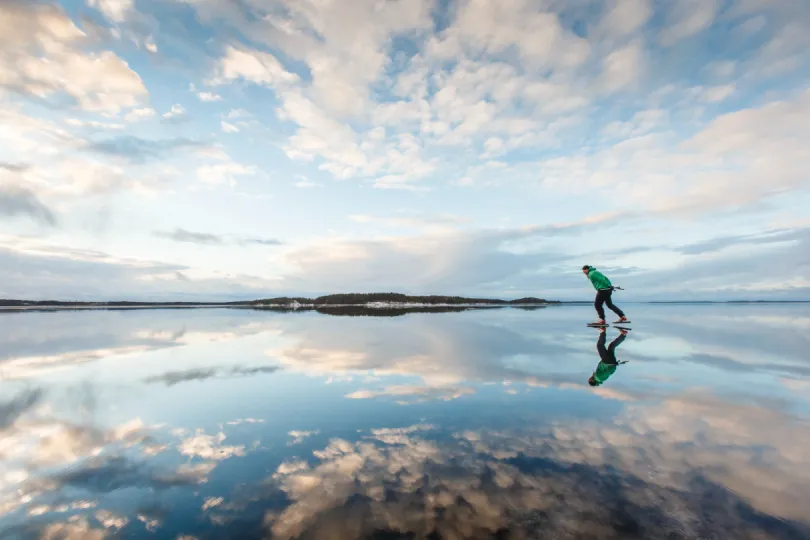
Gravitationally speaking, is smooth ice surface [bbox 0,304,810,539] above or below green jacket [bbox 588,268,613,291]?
below

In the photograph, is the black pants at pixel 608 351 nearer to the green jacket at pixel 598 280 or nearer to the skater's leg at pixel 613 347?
the skater's leg at pixel 613 347

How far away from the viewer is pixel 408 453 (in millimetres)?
4469

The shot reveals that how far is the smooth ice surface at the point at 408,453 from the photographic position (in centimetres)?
315

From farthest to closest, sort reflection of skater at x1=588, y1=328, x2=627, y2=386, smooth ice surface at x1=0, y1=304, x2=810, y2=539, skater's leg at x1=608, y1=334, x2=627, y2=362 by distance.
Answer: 1. skater's leg at x1=608, y1=334, x2=627, y2=362
2. reflection of skater at x1=588, y1=328, x2=627, y2=386
3. smooth ice surface at x1=0, y1=304, x2=810, y2=539

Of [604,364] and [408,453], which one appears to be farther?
[604,364]

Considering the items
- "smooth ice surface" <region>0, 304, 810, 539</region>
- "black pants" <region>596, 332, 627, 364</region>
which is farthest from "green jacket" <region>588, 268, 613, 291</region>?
"smooth ice surface" <region>0, 304, 810, 539</region>

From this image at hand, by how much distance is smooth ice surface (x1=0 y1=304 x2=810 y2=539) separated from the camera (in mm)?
3148

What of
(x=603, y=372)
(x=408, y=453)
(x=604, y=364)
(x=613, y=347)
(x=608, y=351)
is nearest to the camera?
(x=408, y=453)

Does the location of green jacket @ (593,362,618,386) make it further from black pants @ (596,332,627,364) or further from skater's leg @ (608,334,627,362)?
skater's leg @ (608,334,627,362)

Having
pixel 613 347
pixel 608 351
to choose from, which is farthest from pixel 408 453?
pixel 613 347

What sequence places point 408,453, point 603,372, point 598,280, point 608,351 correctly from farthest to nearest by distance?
point 598,280 < point 608,351 < point 603,372 < point 408,453

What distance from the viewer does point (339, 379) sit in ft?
27.7

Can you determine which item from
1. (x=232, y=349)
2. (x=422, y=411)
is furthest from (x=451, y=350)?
(x=232, y=349)

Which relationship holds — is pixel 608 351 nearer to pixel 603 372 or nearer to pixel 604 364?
pixel 604 364
